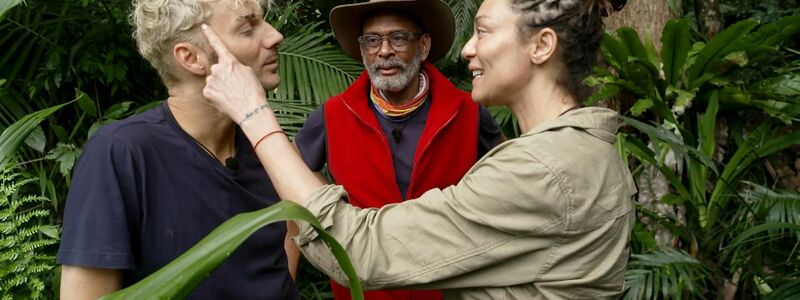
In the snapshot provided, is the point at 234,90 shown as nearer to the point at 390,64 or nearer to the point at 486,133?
the point at 390,64

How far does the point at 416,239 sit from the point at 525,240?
0.19 meters

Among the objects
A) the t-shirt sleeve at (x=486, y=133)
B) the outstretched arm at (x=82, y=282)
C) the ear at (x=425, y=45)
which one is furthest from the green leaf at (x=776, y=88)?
Answer: the outstretched arm at (x=82, y=282)

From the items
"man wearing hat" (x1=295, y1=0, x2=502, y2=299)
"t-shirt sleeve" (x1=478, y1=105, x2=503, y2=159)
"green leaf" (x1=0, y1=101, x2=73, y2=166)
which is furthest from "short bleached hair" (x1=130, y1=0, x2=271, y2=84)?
"t-shirt sleeve" (x1=478, y1=105, x2=503, y2=159)

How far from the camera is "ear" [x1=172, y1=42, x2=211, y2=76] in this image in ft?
6.31

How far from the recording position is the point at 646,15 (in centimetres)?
A: 457

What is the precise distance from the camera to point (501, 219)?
1.54 m

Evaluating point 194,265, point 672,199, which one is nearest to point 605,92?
point 672,199

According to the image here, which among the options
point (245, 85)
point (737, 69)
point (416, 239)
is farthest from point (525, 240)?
point (737, 69)

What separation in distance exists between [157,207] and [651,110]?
317cm

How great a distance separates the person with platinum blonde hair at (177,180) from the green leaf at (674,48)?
239cm

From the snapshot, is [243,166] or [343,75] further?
[343,75]

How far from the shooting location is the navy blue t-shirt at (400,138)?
3.04m

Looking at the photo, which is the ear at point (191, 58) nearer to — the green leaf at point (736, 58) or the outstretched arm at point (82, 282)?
the outstretched arm at point (82, 282)

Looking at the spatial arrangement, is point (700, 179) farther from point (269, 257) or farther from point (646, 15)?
point (269, 257)
